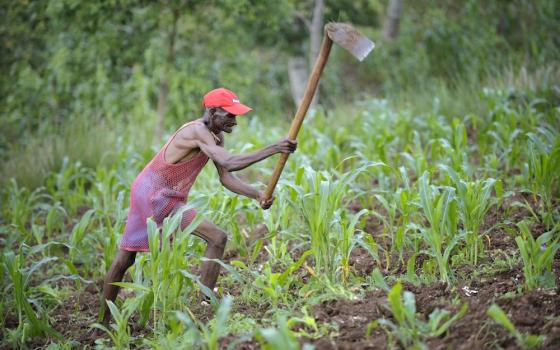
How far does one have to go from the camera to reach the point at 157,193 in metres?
4.48

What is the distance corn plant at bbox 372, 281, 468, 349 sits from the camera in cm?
323

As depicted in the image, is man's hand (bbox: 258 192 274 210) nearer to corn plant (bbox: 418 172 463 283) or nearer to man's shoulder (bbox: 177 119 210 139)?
man's shoulder (bbox: 177 119 210 139)

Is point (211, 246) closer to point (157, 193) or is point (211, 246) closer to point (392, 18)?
point (157, 193)

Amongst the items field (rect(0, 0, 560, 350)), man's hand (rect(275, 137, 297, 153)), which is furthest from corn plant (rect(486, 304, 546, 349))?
man's hand (rect(275, 137, 297, 153))

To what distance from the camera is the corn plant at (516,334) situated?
3.06m

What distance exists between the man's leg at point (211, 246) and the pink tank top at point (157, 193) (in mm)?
176

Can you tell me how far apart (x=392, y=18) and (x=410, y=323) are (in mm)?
11549

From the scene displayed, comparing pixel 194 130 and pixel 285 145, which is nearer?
pixel 285 145

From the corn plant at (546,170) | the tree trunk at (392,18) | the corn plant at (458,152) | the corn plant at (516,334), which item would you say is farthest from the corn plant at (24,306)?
the tree trunk at (392,18)

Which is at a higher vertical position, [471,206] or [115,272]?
[471,206]

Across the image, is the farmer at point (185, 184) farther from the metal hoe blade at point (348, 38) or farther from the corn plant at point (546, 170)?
the corn plant at point (546, 170)

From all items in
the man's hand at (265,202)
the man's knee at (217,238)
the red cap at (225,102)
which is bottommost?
the man's knee at (217,238)

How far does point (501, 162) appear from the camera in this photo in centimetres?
682

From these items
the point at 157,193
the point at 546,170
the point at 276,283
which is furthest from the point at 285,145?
the point at 546,170
